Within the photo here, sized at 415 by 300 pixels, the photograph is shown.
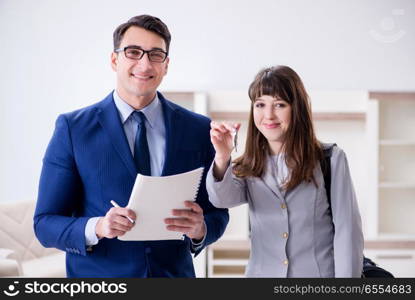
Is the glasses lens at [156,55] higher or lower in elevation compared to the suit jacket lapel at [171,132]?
higher

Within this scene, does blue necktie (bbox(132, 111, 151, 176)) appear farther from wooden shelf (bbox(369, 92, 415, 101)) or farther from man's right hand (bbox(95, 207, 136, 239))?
wooden shelf (bbox(369, 92, 415, 101))

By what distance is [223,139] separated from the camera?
157 centimetres

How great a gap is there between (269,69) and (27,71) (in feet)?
11.6

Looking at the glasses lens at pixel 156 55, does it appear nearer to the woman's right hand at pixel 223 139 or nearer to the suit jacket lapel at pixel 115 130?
the suit jacket lapel at pixel 115 130

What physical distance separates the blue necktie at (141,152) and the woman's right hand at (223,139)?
0.23 m

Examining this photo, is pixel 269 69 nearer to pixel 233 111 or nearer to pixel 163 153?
pixel 163 153

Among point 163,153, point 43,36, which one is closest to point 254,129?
point 163,153

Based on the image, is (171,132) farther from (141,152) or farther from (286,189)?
(286,189)

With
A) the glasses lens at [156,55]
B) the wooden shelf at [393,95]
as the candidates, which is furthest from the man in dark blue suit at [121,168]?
the wooden shelf at [393,95]

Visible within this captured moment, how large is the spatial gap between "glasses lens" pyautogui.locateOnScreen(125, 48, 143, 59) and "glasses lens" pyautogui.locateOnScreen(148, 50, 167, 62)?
3 centimetres

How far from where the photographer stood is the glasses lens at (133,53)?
172 cm

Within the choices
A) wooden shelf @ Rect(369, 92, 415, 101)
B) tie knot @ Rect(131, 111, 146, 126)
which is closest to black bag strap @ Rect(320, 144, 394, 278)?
tie knot @ Rect(131, 111, 146, 126)
